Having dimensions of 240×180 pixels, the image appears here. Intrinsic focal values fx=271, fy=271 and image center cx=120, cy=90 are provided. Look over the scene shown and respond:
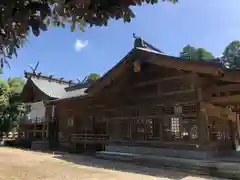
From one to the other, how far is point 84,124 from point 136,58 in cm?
774

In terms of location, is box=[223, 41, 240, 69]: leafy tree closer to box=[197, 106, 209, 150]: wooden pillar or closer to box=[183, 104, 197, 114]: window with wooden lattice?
box=[183, 104, 197, 114]: window with wooden lattice

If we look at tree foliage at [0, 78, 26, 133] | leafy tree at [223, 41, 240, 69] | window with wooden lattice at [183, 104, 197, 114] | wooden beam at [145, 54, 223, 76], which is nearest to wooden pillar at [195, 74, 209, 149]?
window with wooden lattice at [183, 104, 197, 114]

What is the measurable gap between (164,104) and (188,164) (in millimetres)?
3152

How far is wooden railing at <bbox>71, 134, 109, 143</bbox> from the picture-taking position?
16484 millimetres

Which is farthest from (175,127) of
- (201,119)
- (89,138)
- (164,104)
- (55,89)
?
(55,89)

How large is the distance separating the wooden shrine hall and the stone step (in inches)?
26.2

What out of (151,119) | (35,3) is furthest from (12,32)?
(151,119)

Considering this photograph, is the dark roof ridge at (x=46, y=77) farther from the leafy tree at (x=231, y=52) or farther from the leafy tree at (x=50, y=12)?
the leafy tree at (x=231, y=52)

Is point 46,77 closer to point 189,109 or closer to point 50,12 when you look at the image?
point 189,109

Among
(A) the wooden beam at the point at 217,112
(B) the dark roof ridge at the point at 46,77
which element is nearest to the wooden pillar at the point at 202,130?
(A) the wooden beam at the point at 217,112

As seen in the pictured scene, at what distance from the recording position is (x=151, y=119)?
535 inches

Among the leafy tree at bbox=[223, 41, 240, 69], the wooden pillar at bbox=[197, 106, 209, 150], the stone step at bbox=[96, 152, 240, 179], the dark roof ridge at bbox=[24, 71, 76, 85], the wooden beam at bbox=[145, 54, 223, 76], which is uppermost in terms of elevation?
the leafy tree at bbox=[223, 41, 240, 69]

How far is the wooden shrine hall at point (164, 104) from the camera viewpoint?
1103 cm

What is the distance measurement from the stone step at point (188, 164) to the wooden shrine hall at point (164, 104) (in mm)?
665
